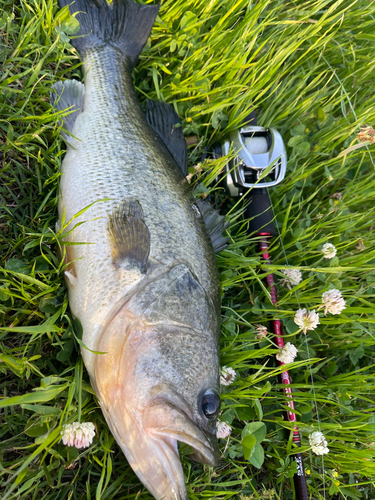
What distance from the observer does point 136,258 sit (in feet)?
6.08

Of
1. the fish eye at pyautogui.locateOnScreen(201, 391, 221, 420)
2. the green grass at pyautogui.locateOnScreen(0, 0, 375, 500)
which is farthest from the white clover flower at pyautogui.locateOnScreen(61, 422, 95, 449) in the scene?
the fish eye at pyautogui.locateOnScreen(201, 391, 221, 420)

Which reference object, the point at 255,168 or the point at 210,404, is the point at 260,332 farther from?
the point at 255,168

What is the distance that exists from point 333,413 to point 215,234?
1625mm

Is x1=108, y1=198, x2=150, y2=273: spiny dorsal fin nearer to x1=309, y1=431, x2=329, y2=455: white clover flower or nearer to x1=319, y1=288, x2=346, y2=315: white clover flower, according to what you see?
x1=319, y1=288, x2=346, y2=315: white clover flower

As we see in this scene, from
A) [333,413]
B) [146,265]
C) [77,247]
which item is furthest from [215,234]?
[333,413]

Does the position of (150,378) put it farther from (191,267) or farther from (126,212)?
(126,212)

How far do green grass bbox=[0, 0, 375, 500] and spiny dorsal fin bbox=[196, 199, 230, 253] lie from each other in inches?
8.6

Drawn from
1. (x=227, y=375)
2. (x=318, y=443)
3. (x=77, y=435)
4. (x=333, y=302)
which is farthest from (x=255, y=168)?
(x=77, y=435)

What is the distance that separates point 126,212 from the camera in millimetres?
1969

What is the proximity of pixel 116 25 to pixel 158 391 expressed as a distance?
2598mm

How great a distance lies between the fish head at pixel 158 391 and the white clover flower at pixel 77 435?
0.12m

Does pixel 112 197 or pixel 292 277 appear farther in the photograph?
pixel 292 277

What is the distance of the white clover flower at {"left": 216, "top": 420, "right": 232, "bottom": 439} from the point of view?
210 centimetres

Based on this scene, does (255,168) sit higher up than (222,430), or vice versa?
(255,168)
